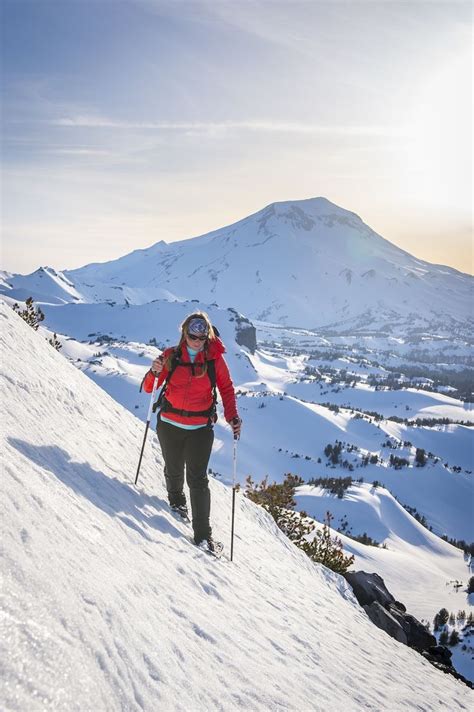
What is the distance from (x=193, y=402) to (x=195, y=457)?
0.69 m

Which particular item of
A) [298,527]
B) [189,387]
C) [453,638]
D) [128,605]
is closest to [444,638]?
[453,638]

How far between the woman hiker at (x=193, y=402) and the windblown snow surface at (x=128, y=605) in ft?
1.96

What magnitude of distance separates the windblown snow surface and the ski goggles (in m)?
1.90

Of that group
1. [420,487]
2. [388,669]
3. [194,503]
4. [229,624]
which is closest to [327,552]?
[388,669]

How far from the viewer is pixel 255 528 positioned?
9.31m

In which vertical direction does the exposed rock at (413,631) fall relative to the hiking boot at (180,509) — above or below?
below

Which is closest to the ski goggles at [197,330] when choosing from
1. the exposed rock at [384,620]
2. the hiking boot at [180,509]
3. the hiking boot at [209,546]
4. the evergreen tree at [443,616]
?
the hiking boot at [180,509]

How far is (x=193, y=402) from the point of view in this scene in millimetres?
5172

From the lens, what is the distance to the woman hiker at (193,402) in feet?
17.0

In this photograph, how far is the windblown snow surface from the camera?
85.7 inches

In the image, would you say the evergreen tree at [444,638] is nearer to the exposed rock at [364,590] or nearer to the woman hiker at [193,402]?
the exposed rock at [364,590]

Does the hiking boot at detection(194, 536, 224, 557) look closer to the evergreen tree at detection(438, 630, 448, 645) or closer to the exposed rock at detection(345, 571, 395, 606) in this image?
the exposed rock at detection(345, 571, 395, 606)

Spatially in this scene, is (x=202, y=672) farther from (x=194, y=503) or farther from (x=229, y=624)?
(x=194, y=503)

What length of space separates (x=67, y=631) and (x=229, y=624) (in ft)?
6.91
